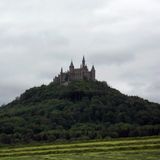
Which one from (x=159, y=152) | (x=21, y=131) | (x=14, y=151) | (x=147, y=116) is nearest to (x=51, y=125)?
(x=21, y=131)

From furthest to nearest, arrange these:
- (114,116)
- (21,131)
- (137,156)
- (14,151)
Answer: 1. (114,116)
2. (21,131)
3. (14,151)
4. (137,156)

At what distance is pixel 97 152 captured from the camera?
267 feet

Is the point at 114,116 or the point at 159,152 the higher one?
the point at 114,116

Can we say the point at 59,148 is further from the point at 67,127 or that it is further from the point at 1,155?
the point at 67,127

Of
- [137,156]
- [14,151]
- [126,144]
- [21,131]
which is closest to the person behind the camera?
[137,156]

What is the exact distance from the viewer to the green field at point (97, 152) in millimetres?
72812

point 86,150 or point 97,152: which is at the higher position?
point 86,150

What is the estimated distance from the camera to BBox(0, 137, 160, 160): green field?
239ft

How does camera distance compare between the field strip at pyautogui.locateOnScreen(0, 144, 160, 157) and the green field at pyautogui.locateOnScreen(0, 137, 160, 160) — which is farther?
the field strip at pyautogui.locateOnScreen(0, 144, 160, 157)

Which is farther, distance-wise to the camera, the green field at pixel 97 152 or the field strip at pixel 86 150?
the field strip at pixel 86 150

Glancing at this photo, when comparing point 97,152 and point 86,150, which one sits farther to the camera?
point 86,150

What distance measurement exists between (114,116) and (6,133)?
161 feet

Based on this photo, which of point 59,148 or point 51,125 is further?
point 51,125

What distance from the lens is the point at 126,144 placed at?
86.9 metres
